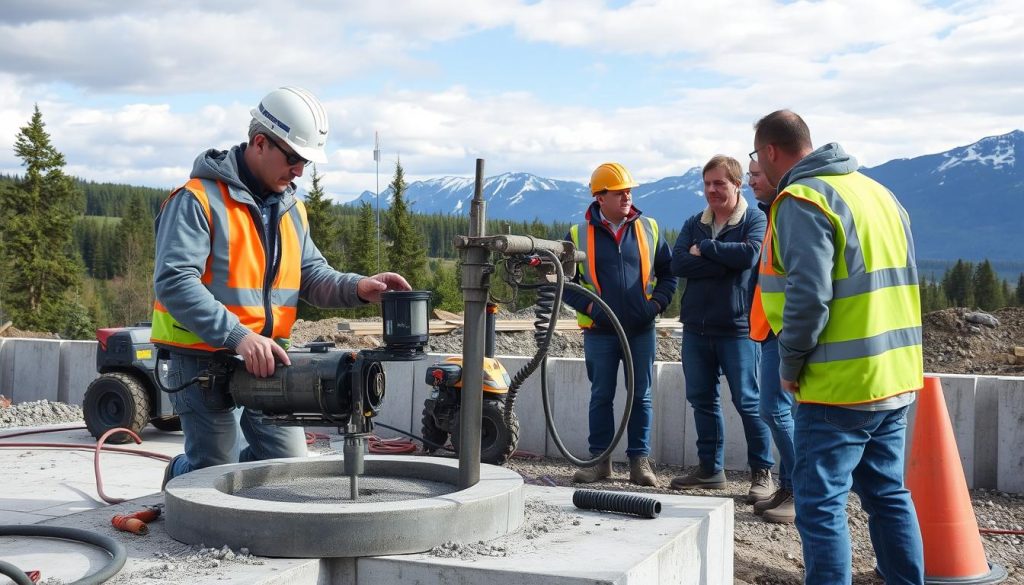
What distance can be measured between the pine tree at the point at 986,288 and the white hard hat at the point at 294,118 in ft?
180

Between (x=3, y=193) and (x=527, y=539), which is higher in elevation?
(x=3, y=193)

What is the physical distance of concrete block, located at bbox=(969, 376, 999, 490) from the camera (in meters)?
7.05

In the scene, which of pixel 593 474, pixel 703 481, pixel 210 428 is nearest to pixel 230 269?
pixel 210 428

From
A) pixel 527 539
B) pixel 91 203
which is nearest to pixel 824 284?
pixel 527 539

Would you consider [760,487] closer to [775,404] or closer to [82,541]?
[775,404]

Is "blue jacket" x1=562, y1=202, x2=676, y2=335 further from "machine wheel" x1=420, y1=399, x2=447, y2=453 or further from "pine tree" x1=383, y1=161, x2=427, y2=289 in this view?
"pine tree" x1=383, y1=161, x2=427, y2=289

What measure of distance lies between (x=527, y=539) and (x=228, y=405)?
4.37 ft

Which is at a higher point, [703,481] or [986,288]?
[986,288]

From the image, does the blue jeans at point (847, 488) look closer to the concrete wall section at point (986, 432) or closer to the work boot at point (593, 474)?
the work boot at point (593, 474)

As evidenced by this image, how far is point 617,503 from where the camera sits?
420cm

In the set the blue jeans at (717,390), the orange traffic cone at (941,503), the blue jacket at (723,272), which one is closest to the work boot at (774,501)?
the blue jeans at (717,390)

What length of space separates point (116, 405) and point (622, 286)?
4.72m

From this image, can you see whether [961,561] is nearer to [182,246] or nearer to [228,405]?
[228,405]

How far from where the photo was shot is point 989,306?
2079 inches
